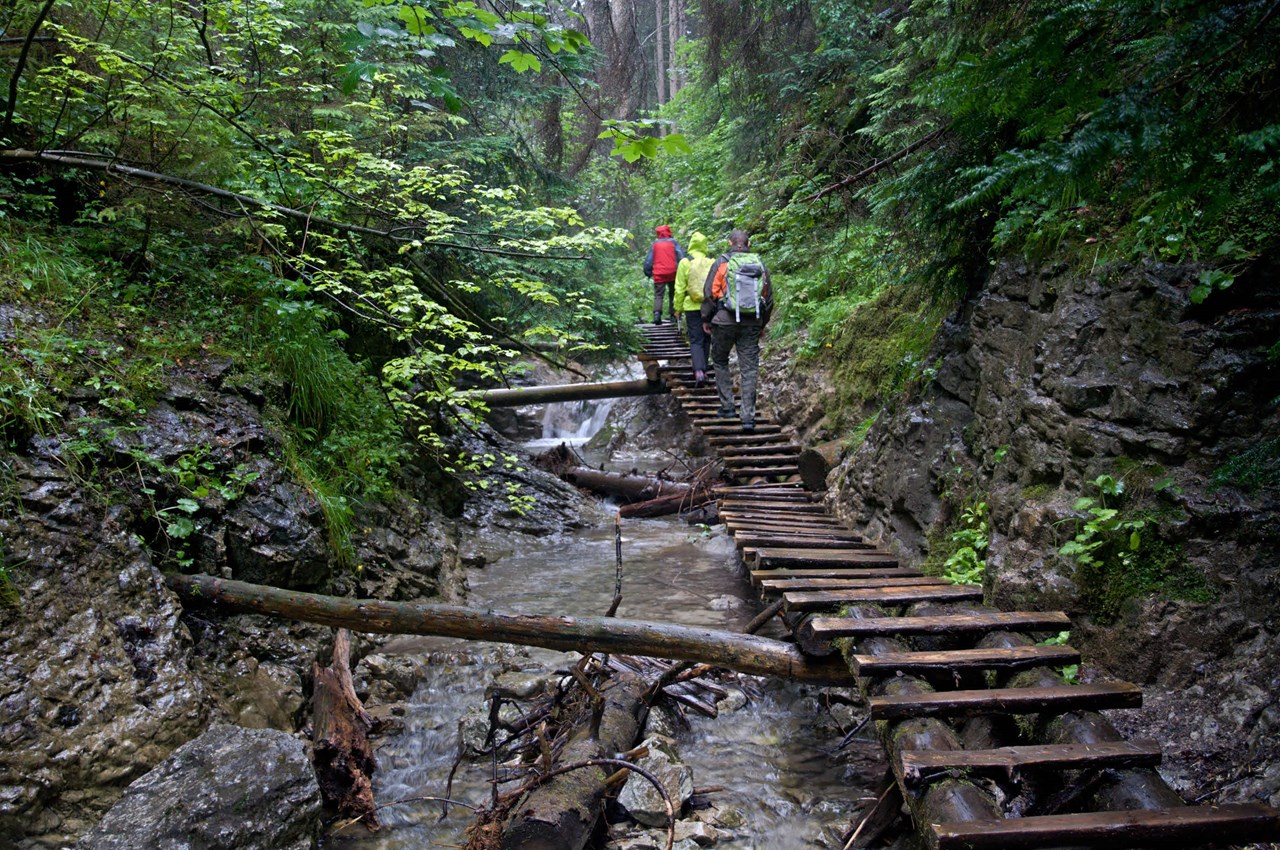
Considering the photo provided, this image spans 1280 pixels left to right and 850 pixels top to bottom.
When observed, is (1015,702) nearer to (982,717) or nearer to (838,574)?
(982,717)

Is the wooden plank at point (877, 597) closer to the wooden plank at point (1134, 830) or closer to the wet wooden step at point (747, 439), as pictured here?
the wooden plank at point (1134, 830)

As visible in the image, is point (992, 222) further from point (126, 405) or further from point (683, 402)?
point (126, 405)

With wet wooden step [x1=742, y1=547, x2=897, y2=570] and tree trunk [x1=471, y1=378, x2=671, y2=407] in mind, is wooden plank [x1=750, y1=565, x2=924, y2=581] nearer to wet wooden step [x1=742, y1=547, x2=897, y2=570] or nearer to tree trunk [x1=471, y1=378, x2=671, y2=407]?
wet wooden step [x1=742, y1=547, x2=897, y2=570]

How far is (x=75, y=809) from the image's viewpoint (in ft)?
10.9

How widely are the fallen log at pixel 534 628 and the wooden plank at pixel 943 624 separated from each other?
1.17 feet

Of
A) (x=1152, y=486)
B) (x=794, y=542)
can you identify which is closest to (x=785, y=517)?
(x=794, y=542)

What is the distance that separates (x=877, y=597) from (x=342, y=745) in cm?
342

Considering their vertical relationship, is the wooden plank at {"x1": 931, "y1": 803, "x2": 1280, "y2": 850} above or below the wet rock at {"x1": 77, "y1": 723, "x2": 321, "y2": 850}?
above

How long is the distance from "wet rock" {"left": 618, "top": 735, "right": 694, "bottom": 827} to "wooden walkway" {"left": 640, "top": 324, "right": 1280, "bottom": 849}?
1067mm

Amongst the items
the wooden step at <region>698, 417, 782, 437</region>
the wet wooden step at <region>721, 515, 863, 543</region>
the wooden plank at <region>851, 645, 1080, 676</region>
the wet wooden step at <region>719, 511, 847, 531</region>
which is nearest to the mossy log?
the wooden plank at <region>851, 645, 1080, 676</region>

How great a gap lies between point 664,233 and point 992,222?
671 centimetres

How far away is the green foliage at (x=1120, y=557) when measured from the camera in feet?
11.1

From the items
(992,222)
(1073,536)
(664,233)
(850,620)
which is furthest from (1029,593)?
(664,233)

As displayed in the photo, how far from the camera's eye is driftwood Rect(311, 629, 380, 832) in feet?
13.2
